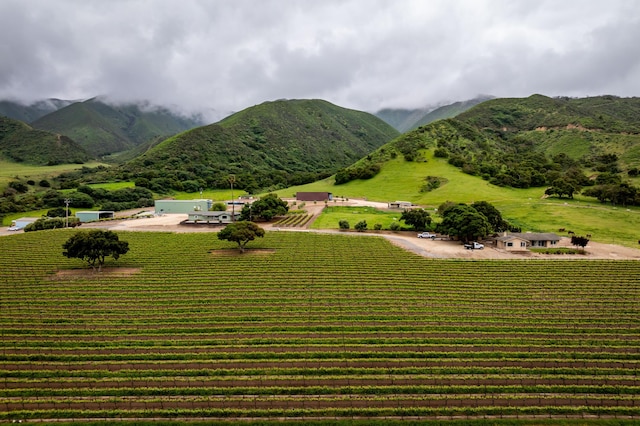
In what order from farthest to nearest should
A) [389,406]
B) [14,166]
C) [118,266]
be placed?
[14,166] < [118,266] < [389,406]

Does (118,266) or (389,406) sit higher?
(118,266)

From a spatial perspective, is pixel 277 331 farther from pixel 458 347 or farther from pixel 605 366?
pixel 605 366

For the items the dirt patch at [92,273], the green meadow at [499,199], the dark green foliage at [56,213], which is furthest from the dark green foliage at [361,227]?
the dark green foliage at [56,213]

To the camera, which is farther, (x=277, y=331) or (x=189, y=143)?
(x=189, y=143)

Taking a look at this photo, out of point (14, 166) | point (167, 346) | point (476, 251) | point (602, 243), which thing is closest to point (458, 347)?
point (167, 346)

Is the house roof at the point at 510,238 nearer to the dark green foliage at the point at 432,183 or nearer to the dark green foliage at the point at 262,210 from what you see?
the dark green foliage at the point at 262,210

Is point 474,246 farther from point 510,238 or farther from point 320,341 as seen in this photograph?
point 320,341

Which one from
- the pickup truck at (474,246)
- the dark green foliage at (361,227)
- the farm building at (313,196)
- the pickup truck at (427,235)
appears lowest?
the pickup truck at (474,246)
